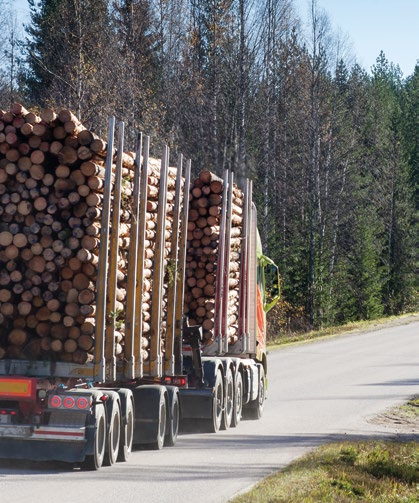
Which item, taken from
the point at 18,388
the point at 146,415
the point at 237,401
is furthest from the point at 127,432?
the point at 237,401

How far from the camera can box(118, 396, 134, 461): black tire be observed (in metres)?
12.0

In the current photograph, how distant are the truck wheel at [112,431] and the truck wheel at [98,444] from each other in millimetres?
148

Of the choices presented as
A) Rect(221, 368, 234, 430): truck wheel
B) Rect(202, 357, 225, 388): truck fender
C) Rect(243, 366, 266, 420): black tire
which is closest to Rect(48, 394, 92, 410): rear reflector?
Rect(202, 357, 225, 388): truck fender

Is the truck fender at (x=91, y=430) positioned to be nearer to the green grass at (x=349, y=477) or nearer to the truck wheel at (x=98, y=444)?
the truck wheel at (x=98, y=444)

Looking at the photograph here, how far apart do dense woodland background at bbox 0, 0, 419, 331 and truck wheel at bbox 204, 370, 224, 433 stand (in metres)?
12.9

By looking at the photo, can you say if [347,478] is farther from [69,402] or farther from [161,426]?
[161,426]

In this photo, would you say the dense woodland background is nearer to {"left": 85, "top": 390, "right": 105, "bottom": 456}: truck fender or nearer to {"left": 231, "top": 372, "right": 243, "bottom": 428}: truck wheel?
{"left": 231, "top": 372, "right": 243, "bottom": 428}: truck wheel

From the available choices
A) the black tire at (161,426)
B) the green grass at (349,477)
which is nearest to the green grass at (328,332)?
the black tire at (161,426)

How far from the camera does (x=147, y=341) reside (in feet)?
41.0

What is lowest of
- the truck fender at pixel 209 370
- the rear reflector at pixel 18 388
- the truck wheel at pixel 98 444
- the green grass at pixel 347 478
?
the green grass at pixel 347 478

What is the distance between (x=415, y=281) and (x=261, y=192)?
2285 cm

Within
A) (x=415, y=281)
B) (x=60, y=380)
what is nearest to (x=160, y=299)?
(x=60, y=380)

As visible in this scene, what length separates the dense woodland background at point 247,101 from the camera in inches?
1329

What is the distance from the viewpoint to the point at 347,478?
1088 centimetres
